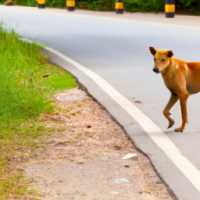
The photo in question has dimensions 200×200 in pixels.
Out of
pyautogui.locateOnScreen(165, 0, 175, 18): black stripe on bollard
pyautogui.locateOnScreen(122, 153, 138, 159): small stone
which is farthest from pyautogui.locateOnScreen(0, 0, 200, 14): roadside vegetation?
pyautogui.locateOnScreen(122, 153, 138, 159): small stone

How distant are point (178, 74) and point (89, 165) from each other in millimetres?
1404

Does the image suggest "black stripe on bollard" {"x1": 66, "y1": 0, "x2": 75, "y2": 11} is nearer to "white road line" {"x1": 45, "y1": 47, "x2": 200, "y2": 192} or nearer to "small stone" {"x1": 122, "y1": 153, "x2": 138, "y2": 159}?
"white road line" {"x1": 45, "y1": 47, "x2": 200, "y2": 192}

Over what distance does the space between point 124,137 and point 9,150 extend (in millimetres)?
1171

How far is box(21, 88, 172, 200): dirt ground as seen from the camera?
3.70m

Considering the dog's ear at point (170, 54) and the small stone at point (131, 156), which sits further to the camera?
the dog's ear at point (170, 54)

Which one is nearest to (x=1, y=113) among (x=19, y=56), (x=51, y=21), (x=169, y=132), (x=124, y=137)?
(x=124, y=137)

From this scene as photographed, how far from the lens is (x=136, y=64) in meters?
9.82

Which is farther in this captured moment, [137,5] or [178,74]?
[137,5]

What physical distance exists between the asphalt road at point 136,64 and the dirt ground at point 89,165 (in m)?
0.15

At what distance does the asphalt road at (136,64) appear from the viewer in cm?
457

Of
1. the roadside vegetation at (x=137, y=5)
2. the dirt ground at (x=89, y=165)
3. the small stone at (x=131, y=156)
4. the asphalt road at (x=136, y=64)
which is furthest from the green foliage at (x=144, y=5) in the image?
the small stone at (x=131, y=156)

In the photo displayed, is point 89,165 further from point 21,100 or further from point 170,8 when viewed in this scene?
point 170,8

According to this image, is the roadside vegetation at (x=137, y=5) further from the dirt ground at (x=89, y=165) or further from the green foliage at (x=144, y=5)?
the dirt ground at (x=89, y=165)

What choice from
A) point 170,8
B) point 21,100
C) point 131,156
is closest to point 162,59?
point 131,156
